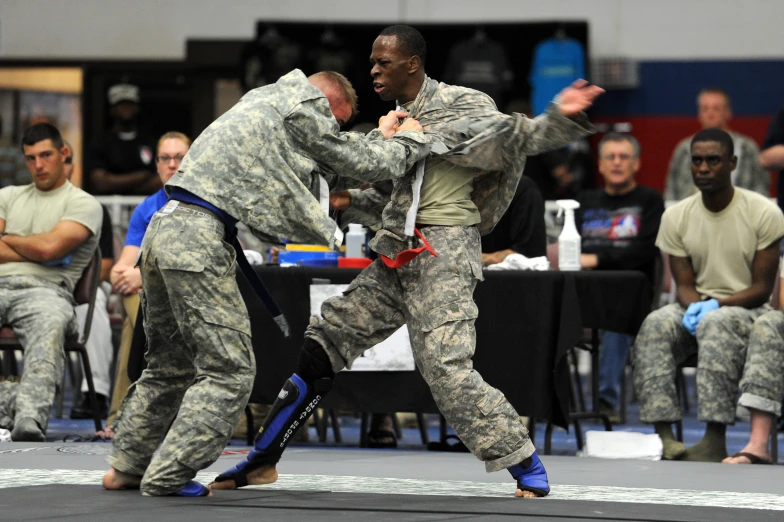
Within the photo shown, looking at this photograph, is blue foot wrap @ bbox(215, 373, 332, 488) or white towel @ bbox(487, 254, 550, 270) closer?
blue foot wrap @ bbox(215, 373, 332, 488)

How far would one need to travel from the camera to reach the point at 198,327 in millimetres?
4582

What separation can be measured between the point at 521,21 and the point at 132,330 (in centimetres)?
658

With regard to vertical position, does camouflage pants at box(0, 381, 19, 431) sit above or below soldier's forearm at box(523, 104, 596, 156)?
below

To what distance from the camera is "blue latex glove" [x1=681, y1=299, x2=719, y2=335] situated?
22.4 feet

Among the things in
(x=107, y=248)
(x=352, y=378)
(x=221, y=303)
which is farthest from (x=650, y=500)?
(x=107, y=248)

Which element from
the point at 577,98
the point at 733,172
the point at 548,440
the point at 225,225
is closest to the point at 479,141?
the point at 577,98

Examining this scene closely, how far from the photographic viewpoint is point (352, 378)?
6844mm

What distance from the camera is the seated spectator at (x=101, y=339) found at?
841 cm

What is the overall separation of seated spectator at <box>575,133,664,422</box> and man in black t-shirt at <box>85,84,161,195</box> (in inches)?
167

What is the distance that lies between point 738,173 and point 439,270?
5.52 metres

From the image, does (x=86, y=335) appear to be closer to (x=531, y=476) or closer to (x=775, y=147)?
→ (x=531, y=476)

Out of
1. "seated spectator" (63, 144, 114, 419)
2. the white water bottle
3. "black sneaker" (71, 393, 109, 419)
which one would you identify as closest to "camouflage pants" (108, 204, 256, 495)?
the white water bottle

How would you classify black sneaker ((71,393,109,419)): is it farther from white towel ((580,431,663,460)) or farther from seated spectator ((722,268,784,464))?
seated spectator ((722,268,784,464))

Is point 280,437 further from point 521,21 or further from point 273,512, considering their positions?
point 521,21
